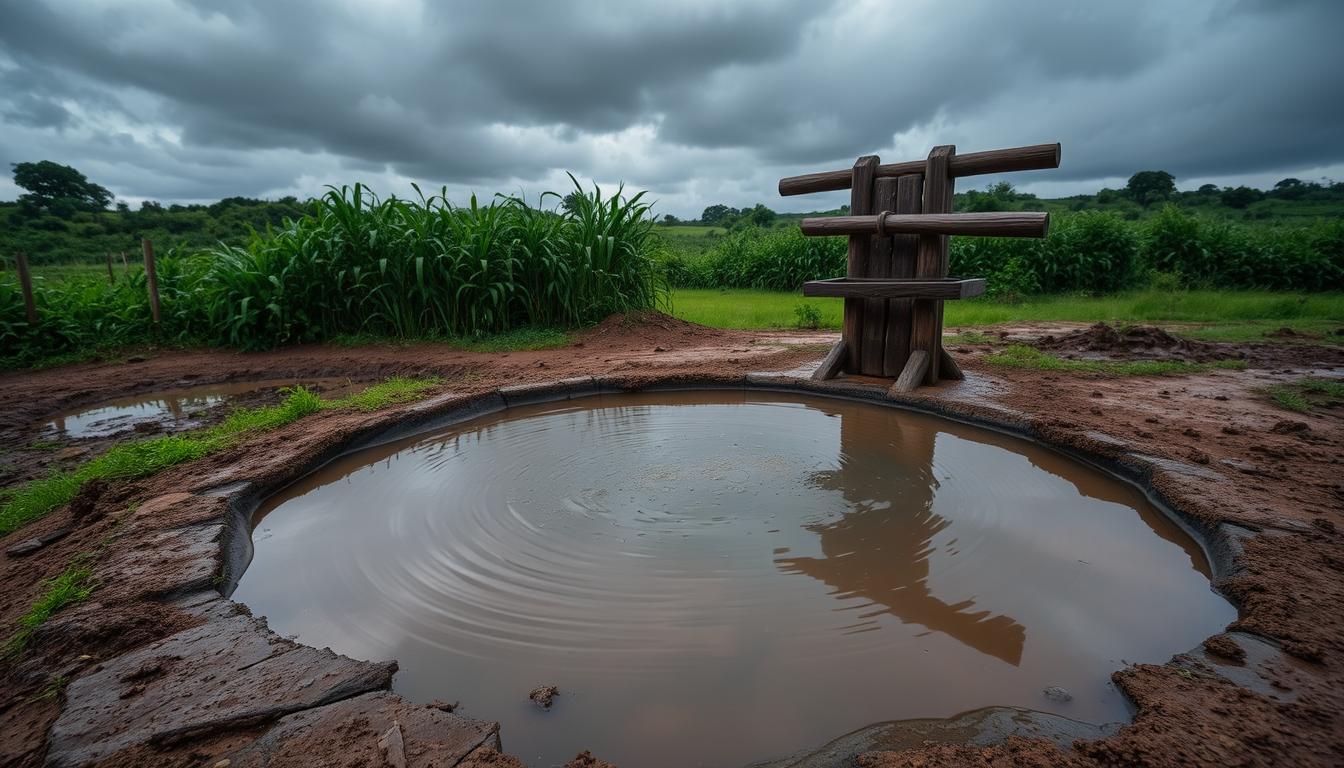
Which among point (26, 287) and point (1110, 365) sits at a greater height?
point (26, 287)

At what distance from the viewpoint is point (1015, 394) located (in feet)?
12.2

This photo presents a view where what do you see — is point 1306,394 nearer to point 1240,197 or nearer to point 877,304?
point 877,304

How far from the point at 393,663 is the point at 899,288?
353 centimetres

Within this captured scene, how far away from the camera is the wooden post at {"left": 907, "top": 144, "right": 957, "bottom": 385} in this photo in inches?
156

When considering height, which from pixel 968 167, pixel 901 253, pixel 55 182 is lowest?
pixel 901 253

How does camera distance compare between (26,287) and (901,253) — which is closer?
(901,253)

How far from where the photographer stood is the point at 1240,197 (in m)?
26.8

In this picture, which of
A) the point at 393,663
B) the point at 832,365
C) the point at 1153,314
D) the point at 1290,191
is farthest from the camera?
the point at 1290,191

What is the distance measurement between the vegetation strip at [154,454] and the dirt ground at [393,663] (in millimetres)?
130

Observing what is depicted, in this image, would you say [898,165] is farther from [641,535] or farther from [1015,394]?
[641,535]

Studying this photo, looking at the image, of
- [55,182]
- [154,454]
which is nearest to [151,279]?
[154,454]

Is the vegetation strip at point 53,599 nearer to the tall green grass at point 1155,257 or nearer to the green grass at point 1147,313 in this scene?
the green grass at point 1147,313

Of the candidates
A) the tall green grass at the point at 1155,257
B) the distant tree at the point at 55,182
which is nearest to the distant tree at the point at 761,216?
the tall green grass at the point at 1155,257

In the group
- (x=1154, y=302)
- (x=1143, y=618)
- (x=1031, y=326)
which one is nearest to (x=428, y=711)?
(x=1143, y=618)
